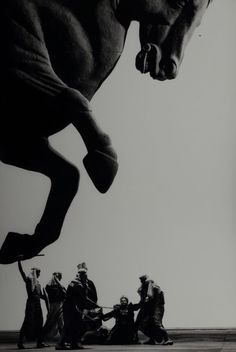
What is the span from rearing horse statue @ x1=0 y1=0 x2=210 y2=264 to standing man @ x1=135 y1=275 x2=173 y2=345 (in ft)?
3.50

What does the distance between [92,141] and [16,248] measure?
133 centimetres

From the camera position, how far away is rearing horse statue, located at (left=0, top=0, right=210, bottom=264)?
22.0ft

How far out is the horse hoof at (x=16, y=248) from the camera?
655 cm

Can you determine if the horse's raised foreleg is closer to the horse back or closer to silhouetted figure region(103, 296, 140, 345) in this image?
the horse back

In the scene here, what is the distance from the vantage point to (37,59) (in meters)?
6.74

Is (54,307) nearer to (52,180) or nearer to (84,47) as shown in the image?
(52,180)

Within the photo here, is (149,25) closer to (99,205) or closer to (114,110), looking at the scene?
(114,110)

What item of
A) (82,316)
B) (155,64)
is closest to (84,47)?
(155,64)

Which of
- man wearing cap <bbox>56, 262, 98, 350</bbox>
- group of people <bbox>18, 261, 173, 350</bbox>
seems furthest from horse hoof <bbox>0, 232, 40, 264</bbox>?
man wearing cap <bbox>56, 262, 98, 350</bbox>

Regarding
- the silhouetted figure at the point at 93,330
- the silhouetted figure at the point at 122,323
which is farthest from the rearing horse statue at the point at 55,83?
the silhouetted figure at the point at 122,323

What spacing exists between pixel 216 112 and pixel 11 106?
2.16m

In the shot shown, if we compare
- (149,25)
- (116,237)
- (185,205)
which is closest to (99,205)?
(116,237)

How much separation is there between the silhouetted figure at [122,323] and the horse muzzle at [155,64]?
2.37m

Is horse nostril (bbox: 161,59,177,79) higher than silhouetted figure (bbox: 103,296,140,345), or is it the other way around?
horse nostril (bbox: 161,59,177,79)
